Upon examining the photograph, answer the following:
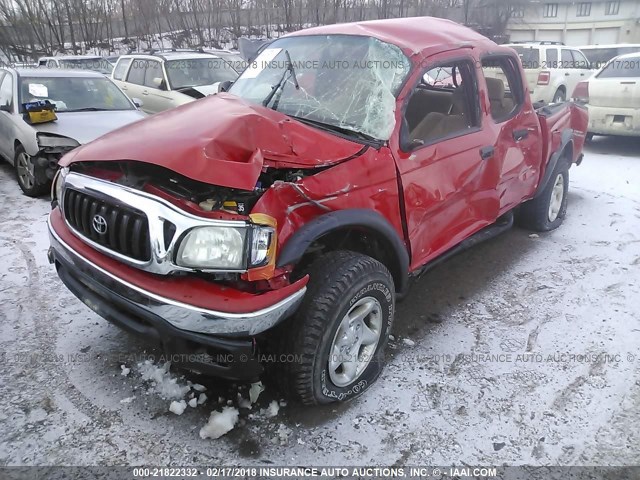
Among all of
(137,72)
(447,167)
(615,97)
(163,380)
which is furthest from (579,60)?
(163,380)

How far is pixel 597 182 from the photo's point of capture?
6.89 m

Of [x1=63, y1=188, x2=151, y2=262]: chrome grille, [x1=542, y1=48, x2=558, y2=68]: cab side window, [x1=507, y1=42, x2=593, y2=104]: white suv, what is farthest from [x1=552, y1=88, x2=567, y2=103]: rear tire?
[x1=63, y1=188, x2=151, y2=262]: chrome grille

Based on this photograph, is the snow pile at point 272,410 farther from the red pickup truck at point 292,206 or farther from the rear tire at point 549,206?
the rear tire at point 549,206

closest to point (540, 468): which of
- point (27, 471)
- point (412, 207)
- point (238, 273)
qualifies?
point (412, 207)

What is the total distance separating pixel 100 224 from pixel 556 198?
4603 millimetres

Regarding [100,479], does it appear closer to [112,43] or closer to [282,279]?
[282,279]

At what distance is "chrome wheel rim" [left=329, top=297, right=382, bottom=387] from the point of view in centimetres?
259

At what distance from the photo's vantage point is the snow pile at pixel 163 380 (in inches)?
108

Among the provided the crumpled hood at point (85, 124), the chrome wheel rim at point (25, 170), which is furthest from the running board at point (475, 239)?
the chrome wheel rim at point (25, 170)

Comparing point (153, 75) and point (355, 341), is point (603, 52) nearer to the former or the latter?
point (153, 75)

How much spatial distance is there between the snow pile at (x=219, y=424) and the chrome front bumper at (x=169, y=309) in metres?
0.64

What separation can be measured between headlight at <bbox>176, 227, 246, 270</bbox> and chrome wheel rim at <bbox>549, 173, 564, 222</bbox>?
A: 3.99 meters

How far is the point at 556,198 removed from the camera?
5.20m

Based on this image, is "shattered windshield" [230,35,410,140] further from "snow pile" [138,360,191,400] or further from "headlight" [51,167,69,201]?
"snow pile" [138,360,191,400]
